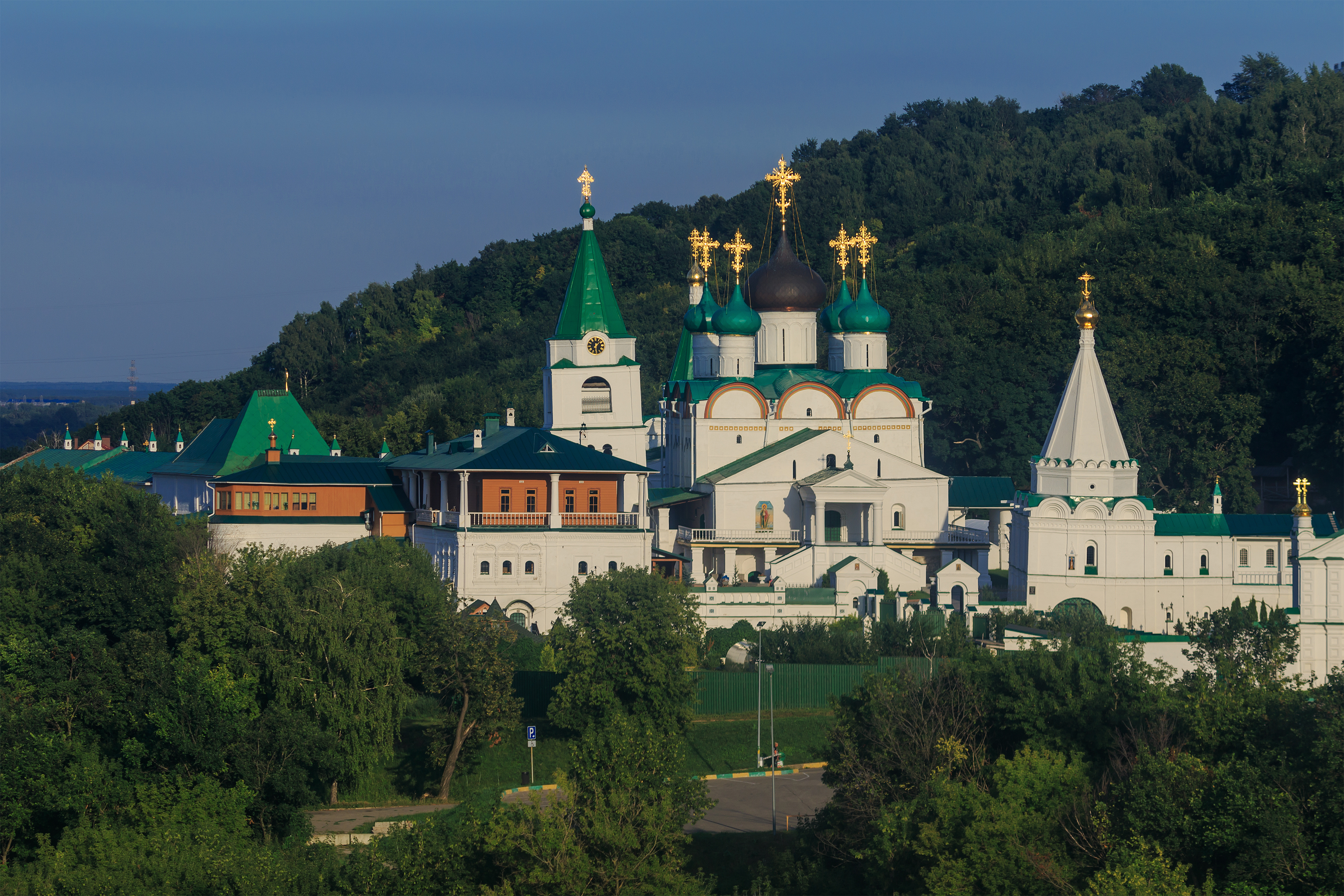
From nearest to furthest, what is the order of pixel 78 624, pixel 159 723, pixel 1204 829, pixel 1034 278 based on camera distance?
1. pixel 1204 829
2. pixel 159 723
3. pixel 78 624
4. pixel 1034 278

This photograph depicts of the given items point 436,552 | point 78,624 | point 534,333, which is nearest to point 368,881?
point 78,624

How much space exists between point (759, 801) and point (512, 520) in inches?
458

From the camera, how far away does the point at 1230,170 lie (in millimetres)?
72938

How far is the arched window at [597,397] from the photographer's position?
4600cm

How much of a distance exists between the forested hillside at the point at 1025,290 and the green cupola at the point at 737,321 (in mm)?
11353

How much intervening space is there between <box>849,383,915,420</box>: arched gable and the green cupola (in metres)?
2.99

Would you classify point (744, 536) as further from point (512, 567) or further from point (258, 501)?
point (258, 501)

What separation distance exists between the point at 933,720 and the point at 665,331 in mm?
48981

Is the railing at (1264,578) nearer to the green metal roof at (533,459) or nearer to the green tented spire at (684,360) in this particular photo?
the green metal roof at (533,459)

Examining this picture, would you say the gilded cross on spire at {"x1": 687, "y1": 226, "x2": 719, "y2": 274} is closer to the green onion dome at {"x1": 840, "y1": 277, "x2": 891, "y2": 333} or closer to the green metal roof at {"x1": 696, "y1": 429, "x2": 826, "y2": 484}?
the green onion dome at {"x1": 840, "y1": 277, "x2": 891, "y2": 333}

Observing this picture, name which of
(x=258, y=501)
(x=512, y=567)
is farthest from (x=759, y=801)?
(x=258, y=501)

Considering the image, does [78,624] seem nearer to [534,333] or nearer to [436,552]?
[436,552]

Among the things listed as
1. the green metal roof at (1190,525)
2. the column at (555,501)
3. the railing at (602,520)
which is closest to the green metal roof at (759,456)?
the railing at (602,520)

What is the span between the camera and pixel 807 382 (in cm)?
4509
